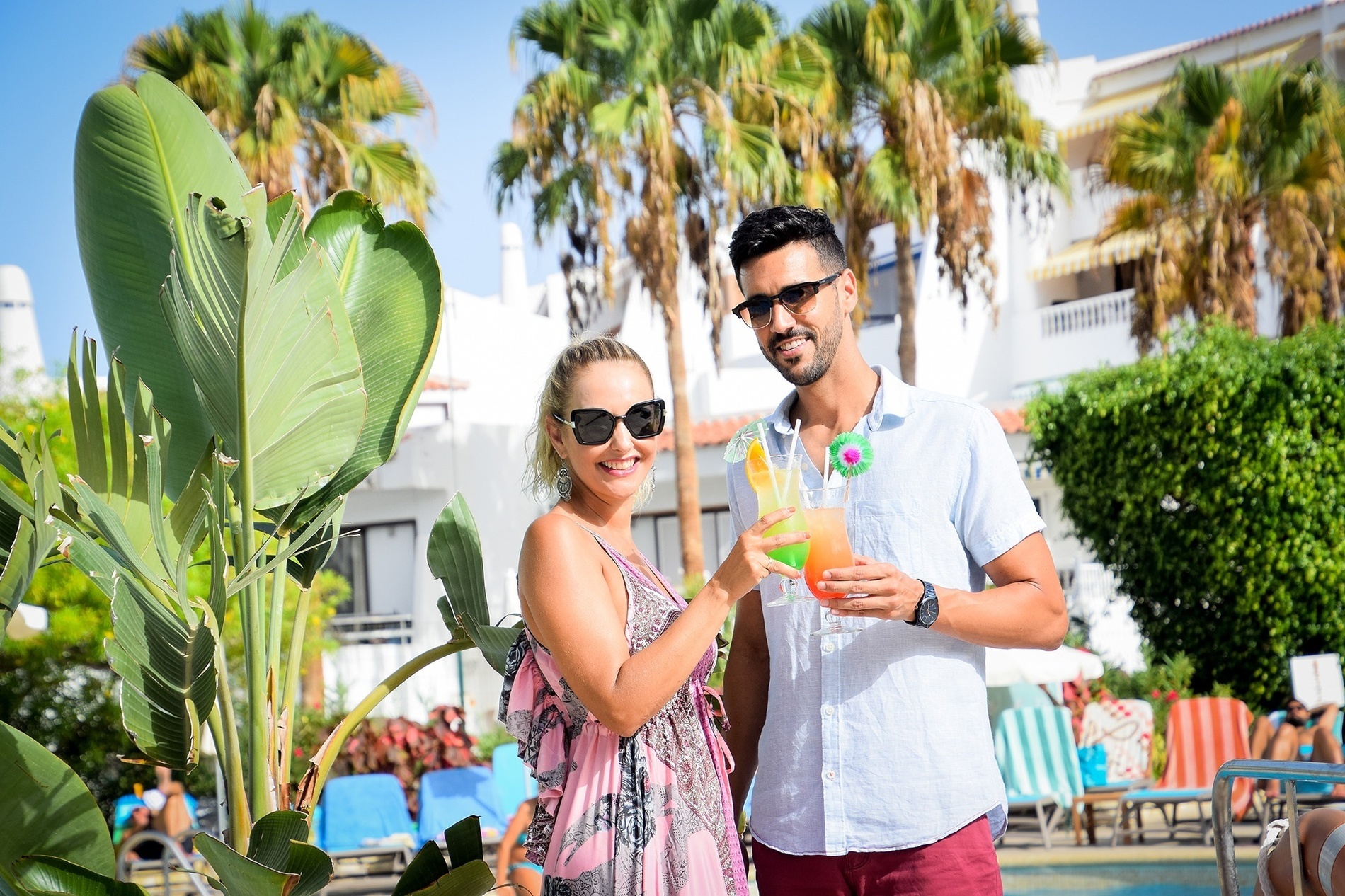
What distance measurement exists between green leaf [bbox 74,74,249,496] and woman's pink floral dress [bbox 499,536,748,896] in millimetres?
1264

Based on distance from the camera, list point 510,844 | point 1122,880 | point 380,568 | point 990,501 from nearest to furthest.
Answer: point 990,501, point 510,844, point 1122,880, point 380,568

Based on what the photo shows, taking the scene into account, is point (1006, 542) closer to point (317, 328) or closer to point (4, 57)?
point (317, 328)

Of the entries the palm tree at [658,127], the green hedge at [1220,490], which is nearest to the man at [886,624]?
the green hedge at [1220,490]

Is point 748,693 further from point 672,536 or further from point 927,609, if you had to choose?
point 672,536

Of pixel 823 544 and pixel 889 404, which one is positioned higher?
pixel 889 404

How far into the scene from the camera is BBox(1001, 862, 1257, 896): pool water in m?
7.41

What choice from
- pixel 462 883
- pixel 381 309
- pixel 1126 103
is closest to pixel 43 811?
pixel 462 883

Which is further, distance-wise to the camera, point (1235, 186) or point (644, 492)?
point (1235, 186)

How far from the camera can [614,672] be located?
2066 millimetres

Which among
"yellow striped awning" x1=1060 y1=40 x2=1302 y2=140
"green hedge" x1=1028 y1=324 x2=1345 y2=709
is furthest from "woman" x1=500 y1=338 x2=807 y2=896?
"yellow striped awning" x1=1060 y1=40 x2=1302 y2=140

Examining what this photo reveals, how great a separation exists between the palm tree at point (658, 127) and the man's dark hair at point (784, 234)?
1138 centimetres

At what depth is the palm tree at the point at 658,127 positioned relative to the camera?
14031mm

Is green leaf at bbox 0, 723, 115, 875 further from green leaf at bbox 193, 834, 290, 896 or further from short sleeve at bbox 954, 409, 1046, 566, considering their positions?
short sleeve at bbox 954, 409, 1046, 566

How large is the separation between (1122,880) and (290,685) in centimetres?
627
